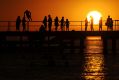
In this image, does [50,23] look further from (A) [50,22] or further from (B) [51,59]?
(B) [51,59]

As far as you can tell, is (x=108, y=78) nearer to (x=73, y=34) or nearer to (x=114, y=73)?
(x=114, y=73)

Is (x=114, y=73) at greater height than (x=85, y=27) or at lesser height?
lesser

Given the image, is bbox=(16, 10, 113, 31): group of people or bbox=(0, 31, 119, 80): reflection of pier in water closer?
bbox=(0, 31, 119, 80): reflection of pier in water

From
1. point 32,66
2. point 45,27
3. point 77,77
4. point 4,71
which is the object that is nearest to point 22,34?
point 45,27

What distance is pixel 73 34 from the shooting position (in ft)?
182

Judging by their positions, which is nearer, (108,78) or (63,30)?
(108,78)

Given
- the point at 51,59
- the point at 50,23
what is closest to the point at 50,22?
the point at 50,23

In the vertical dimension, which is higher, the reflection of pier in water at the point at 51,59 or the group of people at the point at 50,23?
the group of people at the point at 50,23

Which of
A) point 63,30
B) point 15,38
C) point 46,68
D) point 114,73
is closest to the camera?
point 114,73

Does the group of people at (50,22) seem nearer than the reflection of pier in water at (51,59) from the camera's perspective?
No

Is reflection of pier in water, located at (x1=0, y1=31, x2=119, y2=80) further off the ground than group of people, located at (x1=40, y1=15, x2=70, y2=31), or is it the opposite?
group of people, located at (x1=40, y1=15, x2=70, y2=31)

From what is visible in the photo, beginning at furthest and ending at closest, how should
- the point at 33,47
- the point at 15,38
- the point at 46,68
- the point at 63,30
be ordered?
the point at 15,38 → the point at 33,47 → the point at 63,30 → the point at 46,68

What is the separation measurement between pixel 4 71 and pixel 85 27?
21.1m

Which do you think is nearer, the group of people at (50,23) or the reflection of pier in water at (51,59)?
the reflection of pier in water at (51,59)
